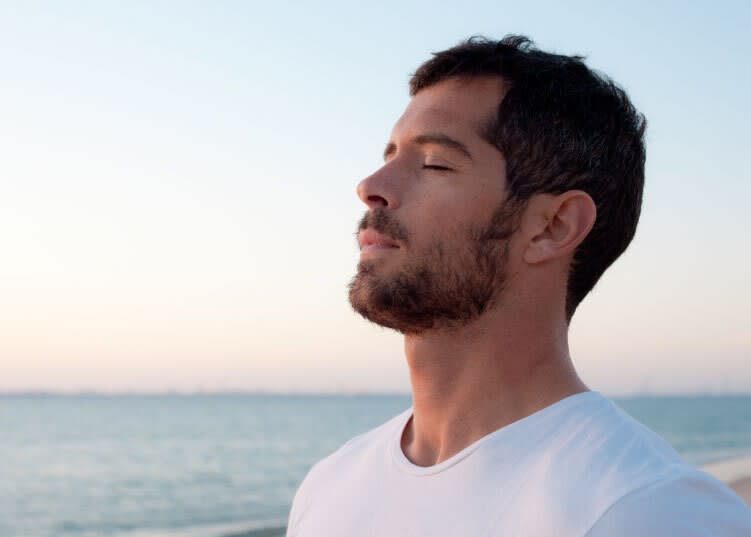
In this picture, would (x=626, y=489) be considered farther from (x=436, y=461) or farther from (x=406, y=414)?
(x=406, y=414)

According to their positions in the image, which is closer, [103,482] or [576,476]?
[576,476]

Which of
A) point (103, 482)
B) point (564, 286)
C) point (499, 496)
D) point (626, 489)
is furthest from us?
point (103, 482)

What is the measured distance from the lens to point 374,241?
205 cm

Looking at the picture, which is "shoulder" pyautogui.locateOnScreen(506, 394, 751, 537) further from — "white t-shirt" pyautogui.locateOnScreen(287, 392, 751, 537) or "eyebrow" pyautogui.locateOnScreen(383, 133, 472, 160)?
"eyebrow" pyautogui.locateOnScreen(383, 133, 472, 160)

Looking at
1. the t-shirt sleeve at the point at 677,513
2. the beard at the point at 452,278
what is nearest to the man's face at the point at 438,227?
the beard at the point at 452,278

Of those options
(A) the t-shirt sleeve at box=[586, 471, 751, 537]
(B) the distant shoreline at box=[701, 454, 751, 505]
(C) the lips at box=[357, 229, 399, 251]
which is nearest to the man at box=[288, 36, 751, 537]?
(C) the lips at box=[357, 229, 399, 251]

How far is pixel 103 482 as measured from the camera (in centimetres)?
3284

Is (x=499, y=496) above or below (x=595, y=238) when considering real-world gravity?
below

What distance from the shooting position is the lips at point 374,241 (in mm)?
2033

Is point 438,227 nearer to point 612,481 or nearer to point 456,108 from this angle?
point 456,108

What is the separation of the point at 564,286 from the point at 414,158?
473 millimetres

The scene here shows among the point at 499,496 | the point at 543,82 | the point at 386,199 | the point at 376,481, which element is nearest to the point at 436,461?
the point at 376,481

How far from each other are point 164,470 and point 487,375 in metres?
37.9

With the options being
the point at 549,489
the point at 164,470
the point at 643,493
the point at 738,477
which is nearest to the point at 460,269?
the point at 549,489
